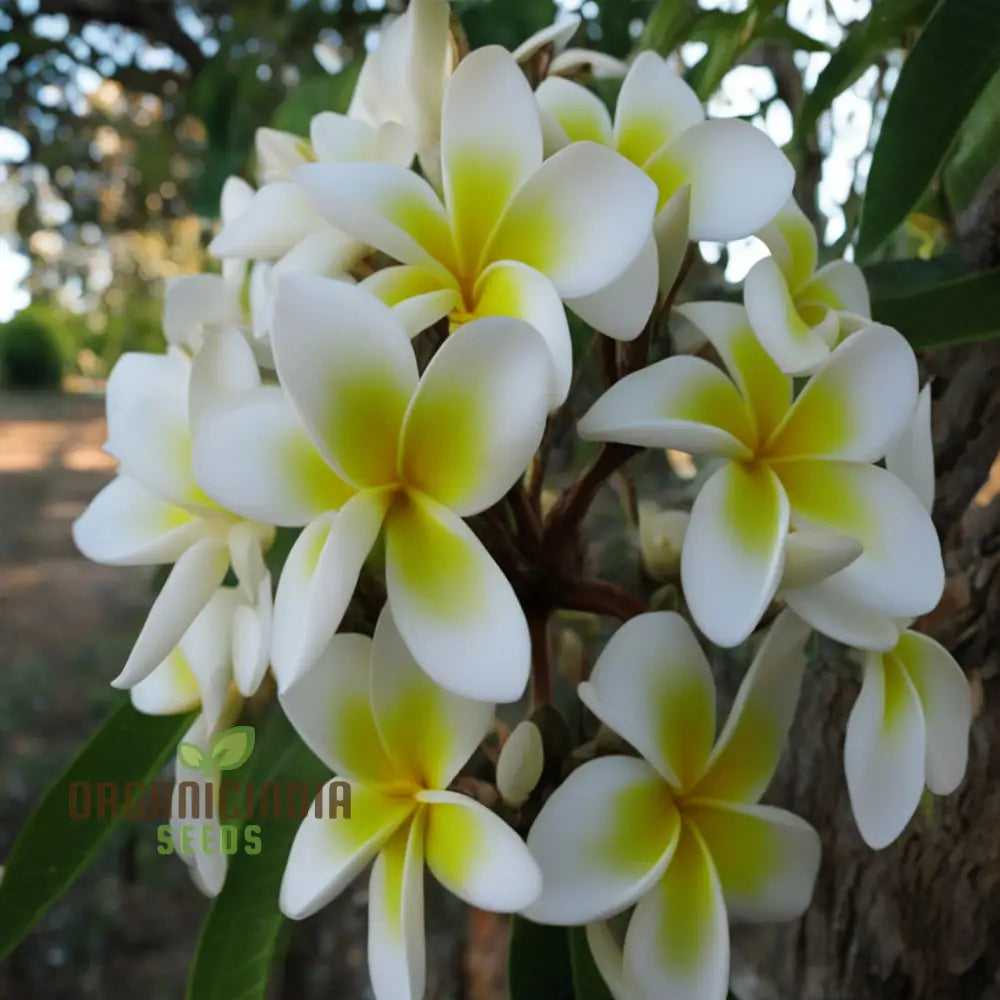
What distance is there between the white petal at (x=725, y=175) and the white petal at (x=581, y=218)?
0.05 meters

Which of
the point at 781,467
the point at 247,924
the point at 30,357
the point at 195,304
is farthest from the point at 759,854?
the point at 30,357

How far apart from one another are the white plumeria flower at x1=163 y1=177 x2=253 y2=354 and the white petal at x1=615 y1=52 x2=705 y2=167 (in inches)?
7.3

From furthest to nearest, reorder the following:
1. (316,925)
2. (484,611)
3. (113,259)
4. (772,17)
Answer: (113,259)
(316,925)
(772,17)
(484,611)

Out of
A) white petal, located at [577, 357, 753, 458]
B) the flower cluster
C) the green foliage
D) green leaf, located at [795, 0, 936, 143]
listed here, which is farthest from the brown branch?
the green foliage

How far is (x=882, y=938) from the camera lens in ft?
2.06

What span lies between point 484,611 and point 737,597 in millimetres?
81

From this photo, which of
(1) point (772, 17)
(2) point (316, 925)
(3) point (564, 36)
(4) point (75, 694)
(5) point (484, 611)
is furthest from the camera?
(4) point (75, 694)

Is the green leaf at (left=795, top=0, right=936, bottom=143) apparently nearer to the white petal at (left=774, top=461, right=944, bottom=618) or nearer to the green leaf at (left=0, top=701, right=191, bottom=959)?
the white petal at (left=774, top=461, right=944, bottom=618)

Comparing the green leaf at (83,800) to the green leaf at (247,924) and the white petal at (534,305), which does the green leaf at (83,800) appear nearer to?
the green leaf at (247,924)

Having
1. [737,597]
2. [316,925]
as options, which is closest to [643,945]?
[737,597]

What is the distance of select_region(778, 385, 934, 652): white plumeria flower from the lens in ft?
0.96

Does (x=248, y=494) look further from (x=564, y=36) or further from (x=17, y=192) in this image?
(x=17, y=192)

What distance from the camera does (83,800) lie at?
0.48 metres

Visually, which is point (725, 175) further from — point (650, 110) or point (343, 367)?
point (343, 367)
